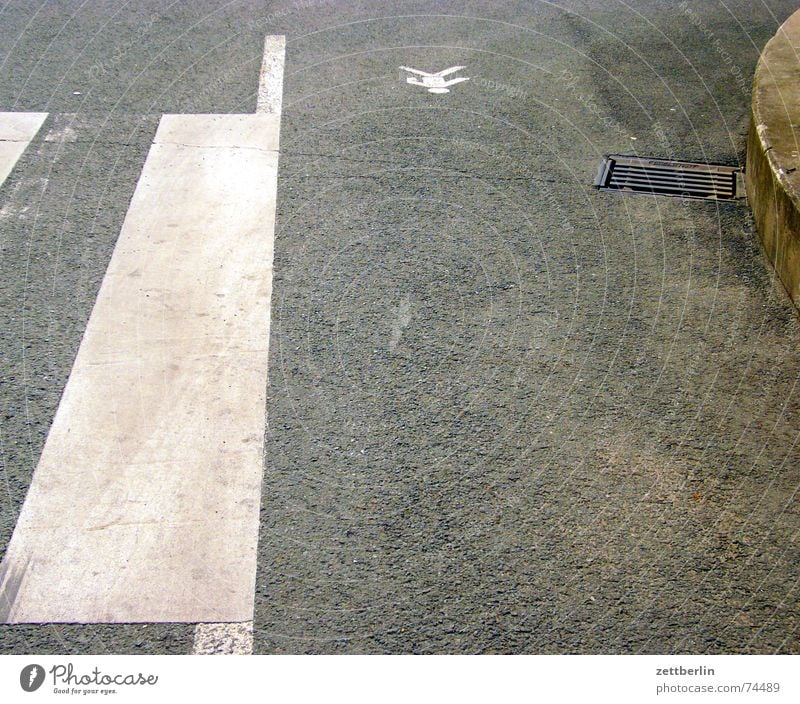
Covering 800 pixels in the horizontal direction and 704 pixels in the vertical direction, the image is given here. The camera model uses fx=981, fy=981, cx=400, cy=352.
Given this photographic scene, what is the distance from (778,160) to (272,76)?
392 cm

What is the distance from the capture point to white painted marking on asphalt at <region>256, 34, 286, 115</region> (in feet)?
23.7

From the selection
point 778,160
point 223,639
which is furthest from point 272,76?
point 223,639

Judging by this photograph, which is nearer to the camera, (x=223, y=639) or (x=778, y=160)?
(x=223, y=639)

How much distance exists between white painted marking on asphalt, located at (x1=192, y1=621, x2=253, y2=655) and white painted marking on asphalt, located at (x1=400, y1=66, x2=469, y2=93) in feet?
16.8

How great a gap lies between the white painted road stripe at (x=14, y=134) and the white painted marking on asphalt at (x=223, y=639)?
12.9 feet

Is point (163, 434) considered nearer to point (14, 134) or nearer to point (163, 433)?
point (163, 433)

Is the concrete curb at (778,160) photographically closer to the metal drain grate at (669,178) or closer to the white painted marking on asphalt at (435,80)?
the metal drain grate at (669,178)

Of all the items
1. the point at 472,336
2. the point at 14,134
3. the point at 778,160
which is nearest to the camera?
the point at 472,336

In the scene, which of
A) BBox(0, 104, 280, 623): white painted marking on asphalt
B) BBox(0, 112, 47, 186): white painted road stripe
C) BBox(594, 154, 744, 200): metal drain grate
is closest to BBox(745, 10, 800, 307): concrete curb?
BBox(594, 154, 744, 200): metal drain grate

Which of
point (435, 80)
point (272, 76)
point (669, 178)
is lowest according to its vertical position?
point (669, 178)

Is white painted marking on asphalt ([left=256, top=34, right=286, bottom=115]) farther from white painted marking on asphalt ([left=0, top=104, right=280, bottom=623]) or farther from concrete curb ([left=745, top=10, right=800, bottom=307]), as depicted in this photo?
concrete curb ([left=745, top=10, right=800, bottom=307])

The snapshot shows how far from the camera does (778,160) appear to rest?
5617 mm

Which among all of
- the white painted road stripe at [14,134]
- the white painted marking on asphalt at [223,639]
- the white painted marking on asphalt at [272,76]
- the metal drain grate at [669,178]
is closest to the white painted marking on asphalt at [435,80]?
the white painted marking on asphalt at [272,76]
